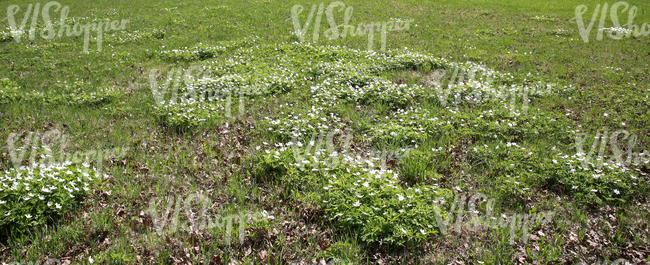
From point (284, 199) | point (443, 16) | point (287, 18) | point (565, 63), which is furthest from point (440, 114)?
point (443, 16)

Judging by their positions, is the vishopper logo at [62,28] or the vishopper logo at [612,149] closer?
the vishopper logo at [612,149]

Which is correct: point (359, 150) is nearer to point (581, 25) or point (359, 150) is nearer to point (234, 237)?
point (234, 237)

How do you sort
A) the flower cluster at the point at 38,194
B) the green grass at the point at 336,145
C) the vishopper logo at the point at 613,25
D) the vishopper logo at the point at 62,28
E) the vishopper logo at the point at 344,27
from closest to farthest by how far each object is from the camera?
the flower cluster at the point at 38,194 < the green grass at the point at 336,145 < the vishopper logo at the point at 62,28 < the vishopper logo at the point at 344,27 < the vishopper logo at the point at 613,25

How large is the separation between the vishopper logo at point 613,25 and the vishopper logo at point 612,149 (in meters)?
10.5

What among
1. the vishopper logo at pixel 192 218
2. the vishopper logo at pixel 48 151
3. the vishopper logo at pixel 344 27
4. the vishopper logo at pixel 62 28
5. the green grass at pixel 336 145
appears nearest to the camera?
the green grass at pixel 336 145

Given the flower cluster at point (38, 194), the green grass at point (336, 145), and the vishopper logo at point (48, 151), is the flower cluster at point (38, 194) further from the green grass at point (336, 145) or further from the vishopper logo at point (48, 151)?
the vishopper logo at point (48, 151)

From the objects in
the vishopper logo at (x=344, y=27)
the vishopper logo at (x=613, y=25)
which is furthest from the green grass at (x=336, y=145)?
the vishopper logo at (x=613, y=25)

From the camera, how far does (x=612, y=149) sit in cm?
612

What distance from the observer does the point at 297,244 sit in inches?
161

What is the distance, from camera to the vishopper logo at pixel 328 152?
5.32 metres

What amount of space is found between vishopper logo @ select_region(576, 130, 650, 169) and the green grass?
0.30 ft

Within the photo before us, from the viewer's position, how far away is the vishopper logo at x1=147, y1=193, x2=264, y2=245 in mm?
4199

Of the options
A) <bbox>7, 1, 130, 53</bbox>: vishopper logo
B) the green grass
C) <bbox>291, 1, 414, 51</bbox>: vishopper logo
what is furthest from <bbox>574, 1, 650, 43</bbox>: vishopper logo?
<bbox>7, 1, 130, 53</bbox>: vishopper logo

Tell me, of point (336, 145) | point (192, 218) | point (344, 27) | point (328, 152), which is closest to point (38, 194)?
point (192, 218)
